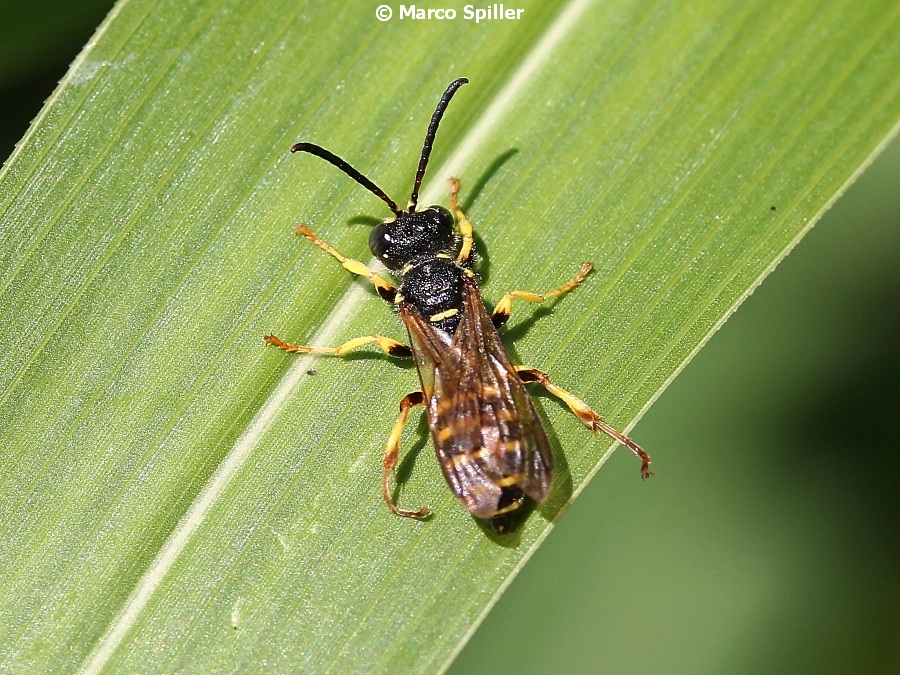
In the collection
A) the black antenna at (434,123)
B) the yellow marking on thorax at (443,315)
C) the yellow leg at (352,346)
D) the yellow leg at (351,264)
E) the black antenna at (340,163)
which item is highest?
the black antenna at (434,123)

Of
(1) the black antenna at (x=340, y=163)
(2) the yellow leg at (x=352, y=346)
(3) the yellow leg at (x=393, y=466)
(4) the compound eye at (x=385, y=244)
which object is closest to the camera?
(3) the yellow leg at (x=393, y=466)

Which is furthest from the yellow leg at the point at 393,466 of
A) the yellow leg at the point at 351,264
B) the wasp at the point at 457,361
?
the yellow leg at the point at 351,264

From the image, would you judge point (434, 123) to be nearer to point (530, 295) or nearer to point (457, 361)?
point (530, 295)

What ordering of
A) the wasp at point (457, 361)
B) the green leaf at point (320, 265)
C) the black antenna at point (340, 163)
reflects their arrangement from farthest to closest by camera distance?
the black antenna at point (340, 163) < the green leaf at point (320, 265) < the wasp at point (457, 361)

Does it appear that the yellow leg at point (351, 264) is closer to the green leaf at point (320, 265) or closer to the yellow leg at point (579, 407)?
the green leaf at point (320, 265)

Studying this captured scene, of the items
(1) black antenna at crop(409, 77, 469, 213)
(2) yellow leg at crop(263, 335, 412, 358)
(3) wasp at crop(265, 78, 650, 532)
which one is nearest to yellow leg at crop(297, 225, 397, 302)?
(3) wasp at crop(265, 78, 650, 532)

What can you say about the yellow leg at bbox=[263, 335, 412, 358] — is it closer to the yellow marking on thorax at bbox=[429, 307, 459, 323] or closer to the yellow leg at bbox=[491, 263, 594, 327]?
the yellow marking on thorax at bbox=[429, 307, 459, 323]

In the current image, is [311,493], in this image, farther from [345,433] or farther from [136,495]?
[136,495]

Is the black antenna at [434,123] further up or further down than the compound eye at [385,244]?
further up
